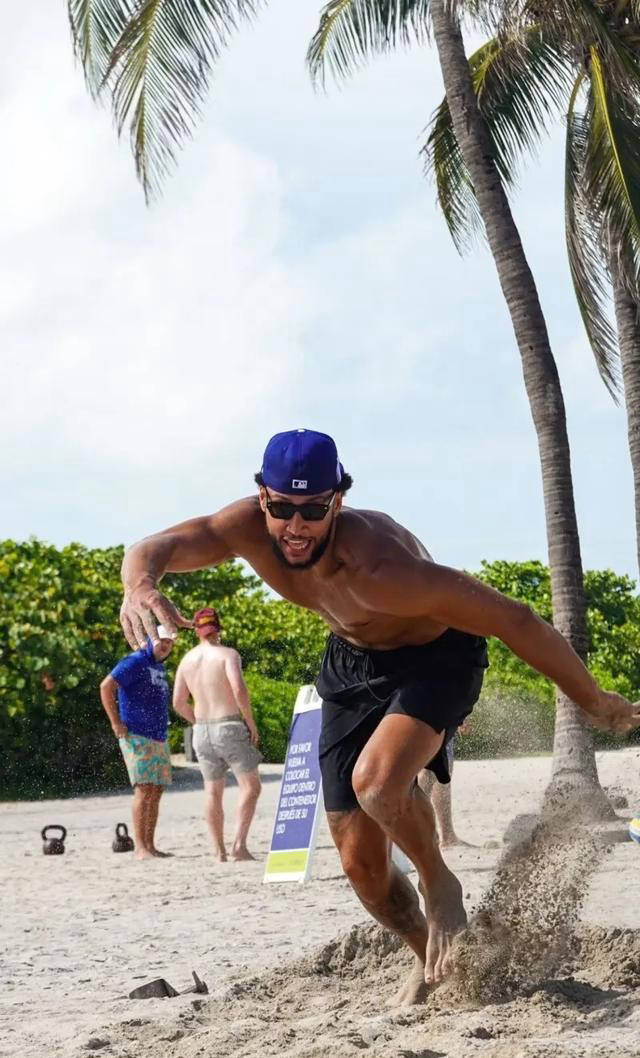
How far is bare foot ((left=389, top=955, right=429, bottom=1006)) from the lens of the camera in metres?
4.62

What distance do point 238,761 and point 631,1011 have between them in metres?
5.82

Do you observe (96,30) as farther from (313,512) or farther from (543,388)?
(313,512)

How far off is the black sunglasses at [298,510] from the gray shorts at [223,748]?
19.4 ft

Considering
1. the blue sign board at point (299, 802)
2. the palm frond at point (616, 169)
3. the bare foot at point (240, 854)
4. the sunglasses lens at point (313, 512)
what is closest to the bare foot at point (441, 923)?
the sunglasses lens at point (313, 512)

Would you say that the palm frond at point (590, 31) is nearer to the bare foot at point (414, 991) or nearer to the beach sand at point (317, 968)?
the beach sand at point (317, 968)

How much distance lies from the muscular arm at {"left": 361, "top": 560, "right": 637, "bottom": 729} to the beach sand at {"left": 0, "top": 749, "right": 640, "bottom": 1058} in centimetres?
103

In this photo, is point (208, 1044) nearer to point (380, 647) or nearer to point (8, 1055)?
point (8, 1055)

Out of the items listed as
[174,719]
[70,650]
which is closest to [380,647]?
[70,650]

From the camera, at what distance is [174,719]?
1938 cm

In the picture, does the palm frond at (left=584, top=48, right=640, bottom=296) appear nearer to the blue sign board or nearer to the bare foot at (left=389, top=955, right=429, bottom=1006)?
the blue sign board

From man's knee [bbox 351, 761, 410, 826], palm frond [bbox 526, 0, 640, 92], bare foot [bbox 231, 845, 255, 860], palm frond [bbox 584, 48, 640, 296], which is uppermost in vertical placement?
palm frond [bbox 526, 0, 640, 92]

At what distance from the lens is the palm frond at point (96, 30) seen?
12891mm

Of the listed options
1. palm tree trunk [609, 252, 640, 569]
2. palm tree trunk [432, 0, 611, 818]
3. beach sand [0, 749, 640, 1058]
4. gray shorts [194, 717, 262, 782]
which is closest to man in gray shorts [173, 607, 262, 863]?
gray shorts [194, 717, 262, 782]

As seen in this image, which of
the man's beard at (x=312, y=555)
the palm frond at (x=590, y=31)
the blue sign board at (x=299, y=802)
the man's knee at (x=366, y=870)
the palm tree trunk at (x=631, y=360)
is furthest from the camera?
the palm tree trunk at (x=631, y=360)
